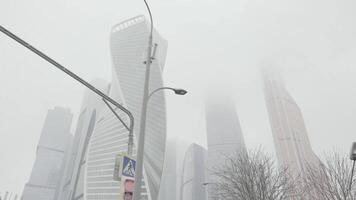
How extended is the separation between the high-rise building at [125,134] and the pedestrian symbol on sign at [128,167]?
10288cm

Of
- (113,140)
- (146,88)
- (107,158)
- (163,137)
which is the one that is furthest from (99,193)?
(146,88)

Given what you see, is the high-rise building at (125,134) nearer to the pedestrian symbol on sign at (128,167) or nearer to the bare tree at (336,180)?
the bare tree at (336,180)

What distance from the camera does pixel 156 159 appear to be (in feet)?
405

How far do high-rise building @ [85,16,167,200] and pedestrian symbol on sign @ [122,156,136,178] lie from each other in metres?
103

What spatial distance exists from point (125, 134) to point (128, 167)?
118144 mm

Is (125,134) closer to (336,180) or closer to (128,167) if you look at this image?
(336,180)

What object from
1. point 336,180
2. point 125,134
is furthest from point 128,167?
point 125,134

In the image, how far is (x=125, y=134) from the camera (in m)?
123

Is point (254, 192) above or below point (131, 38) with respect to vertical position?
below

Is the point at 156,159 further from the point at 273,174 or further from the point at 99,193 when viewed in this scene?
the point at 273,174

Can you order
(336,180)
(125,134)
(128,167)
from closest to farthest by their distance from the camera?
(128,167)
(336,180)
(125,134)

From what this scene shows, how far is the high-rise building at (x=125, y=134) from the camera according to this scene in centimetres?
11631

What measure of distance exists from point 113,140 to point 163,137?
27.5m

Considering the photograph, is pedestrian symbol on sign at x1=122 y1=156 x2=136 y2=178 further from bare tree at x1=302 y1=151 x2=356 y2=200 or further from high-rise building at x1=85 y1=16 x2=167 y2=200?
high-rise building at x1=85 y1=16 x2=167 y2=200
